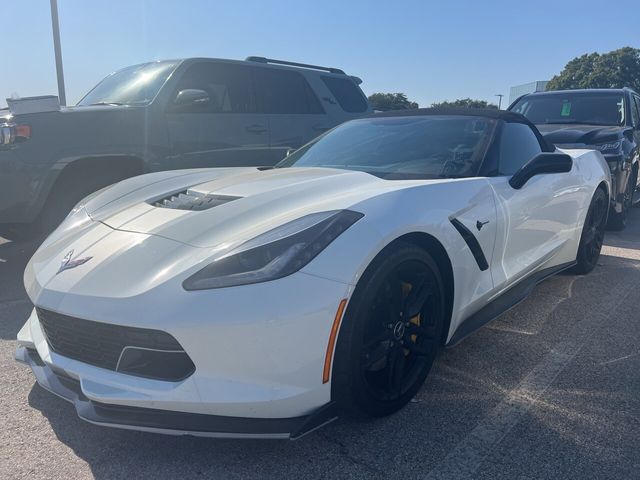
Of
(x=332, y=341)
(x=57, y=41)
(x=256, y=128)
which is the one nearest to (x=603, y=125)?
(x=256, y=128)

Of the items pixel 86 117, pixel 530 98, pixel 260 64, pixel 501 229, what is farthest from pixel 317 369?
pixel 530 98

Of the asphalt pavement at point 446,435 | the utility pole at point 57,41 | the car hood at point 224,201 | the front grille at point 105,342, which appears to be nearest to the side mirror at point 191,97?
the car hood at point 224,201

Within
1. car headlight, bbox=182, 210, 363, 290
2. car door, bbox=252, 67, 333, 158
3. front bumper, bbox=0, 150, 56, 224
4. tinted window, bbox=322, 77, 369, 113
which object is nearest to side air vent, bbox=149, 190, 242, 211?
car headlight, bbox=182, 210, 363, 290

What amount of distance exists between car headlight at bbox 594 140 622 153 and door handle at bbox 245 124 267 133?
12.6 ft

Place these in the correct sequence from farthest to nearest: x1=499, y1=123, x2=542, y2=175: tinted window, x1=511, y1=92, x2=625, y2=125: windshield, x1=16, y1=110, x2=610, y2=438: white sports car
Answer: x1=511, y1=92, x2=625, y2=125: windshield < x1=499, y1=123, x2=542, y2=175: tinted window < x1=16, y1=110, x2=610, y2=438: white sports car

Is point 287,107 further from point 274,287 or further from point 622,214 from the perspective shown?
point 274,287

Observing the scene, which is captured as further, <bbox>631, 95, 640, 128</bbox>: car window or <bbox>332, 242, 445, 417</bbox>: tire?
<bbox>631, 95, 640, 128</bbox>: car window

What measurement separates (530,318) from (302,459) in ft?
7.13

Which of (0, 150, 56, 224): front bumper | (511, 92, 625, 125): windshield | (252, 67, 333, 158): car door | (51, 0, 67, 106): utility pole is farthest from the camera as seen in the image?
(51, 0, 67, 106): utility pole

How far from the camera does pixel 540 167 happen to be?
333cm

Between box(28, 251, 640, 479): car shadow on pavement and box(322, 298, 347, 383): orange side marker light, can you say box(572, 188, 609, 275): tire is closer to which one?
box(28, 251, 640, 479): car shadow on pavement

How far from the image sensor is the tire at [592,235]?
4.55m

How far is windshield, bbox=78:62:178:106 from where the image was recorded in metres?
5.28

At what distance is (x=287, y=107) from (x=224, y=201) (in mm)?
3955
